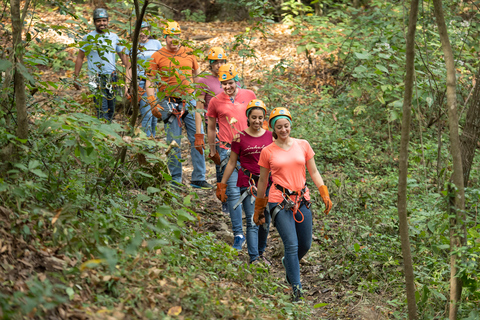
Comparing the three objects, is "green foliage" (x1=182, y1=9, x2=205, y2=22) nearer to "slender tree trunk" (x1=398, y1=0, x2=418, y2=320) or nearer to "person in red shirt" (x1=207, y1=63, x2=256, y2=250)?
"person in red shirt" (x1=207, y1=63, x2=256, y2=250)

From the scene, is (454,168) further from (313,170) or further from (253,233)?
(253,233)

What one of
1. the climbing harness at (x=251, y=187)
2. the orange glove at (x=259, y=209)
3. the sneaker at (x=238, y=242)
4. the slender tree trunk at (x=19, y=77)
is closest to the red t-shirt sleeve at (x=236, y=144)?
the climbing harness at (x=251, y=187)

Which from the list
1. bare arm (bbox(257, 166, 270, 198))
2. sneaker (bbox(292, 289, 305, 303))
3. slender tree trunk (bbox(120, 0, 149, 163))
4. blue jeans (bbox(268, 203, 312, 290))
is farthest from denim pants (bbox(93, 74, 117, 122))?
sneaker (bbox(292, 289, 305, 303))

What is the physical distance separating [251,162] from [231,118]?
87 cm

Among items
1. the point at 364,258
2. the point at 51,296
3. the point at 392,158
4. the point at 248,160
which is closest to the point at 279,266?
the point at 364,258

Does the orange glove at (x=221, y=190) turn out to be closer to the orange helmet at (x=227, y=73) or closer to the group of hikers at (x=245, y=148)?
the group of hikers at (x=245, y=148)

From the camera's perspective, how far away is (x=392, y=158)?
404 inches

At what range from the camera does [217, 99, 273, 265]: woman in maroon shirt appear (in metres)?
5.70

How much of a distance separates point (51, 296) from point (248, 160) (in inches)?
138

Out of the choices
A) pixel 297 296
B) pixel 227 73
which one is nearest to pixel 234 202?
pixel 297 296

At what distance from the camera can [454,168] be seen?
13.6 feet

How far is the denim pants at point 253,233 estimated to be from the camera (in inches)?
225

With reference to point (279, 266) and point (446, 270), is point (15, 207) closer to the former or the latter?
point (279, 266)

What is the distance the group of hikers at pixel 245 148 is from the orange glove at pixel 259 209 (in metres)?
0.01
